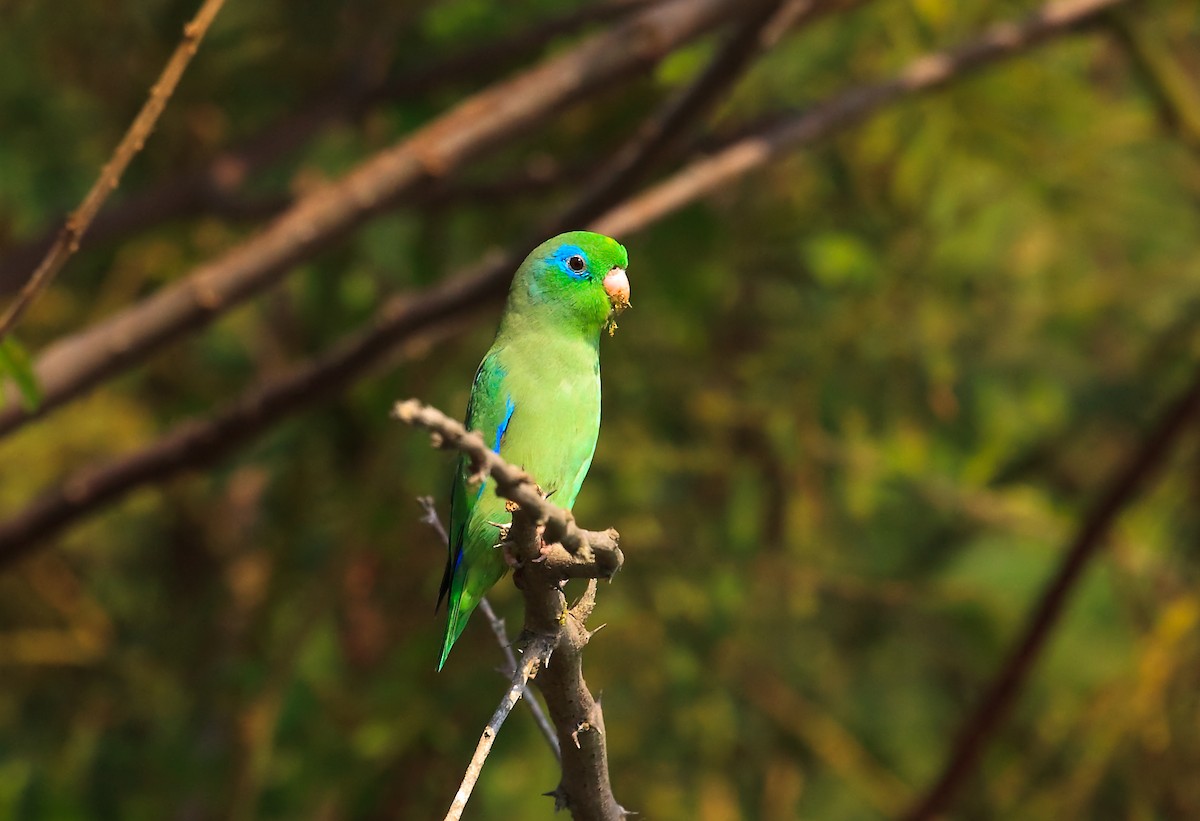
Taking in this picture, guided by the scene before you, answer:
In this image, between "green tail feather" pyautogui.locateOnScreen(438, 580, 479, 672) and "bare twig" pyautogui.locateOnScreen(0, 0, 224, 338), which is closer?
"bare twig" pyautogui.locateOnScreen(0, 0, 224, 338)

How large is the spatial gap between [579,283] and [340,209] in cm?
127

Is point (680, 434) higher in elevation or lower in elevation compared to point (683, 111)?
higher

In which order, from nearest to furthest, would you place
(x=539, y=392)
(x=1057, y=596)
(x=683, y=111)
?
→ 1. (x=539, y=392)
2. (x=683, y=111)
3. (x=1057, y=596)

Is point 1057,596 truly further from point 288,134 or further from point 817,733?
point 288,134

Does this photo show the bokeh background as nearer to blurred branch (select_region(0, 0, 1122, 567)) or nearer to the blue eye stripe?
blurred branch (select_region(0, 0, 1122, 567))

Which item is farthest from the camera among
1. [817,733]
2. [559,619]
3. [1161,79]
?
[817,733]

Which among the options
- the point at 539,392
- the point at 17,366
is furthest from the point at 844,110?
the point at 17,366

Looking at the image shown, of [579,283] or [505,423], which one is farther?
[579,283]

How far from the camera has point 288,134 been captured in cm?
504

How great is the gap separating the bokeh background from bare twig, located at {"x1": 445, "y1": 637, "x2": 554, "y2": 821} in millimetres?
2448

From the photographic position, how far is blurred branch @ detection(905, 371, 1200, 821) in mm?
4926

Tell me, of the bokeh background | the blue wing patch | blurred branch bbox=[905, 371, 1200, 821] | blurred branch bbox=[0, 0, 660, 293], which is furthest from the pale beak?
blurred branch bbox=[905, 371, 1200, 821]

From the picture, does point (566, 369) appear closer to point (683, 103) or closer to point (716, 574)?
point (683, 103)

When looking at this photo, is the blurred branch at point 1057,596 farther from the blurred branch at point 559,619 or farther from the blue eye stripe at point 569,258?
the blurred branch at point 559,619
